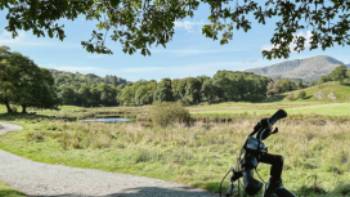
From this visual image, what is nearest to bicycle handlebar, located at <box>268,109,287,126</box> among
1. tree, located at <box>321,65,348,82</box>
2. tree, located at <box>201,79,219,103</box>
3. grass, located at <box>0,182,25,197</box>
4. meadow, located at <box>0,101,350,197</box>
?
meadow, located at <box>0,101,350,197</box>

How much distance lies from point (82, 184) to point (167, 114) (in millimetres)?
18541

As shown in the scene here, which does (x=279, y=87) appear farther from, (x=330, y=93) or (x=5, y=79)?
(x=5, y=79)

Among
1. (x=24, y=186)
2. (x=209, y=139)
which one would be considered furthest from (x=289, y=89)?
(x=24, y=186)

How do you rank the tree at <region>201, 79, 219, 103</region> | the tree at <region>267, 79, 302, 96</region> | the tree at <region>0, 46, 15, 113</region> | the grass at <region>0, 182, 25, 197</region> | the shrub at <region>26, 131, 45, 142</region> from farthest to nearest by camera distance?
the tree at <region>267, 79, 302, 96</region>, the tree at <region>201, 79, 219, 103</region>, the tree at <region>0, 46, 15, 113</region>, the shrub at <region>26, 131, 45, 142</region>, the grass at <region>0, 182, 25, 197</region>

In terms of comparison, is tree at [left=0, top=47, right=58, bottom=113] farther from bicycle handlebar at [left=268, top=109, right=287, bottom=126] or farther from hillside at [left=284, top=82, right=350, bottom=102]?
hillside at [left=284, top=82, right=350, bottom=102]

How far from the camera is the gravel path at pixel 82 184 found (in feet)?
27.0

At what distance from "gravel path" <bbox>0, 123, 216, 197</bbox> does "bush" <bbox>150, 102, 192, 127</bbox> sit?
16091mm

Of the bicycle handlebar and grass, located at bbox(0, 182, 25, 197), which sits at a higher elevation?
the bicycle handlebar

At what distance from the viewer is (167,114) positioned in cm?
2762

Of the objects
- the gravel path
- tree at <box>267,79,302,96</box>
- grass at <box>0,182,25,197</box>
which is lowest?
the gravel path

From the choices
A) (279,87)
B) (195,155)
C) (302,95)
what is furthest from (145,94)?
(195,155)

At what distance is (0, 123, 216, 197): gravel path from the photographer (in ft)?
27.0

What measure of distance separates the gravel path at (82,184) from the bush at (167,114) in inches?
634

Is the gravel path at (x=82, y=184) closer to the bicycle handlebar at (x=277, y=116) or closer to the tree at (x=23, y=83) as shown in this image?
the bicycle handlebar at (x=277, y=116)
